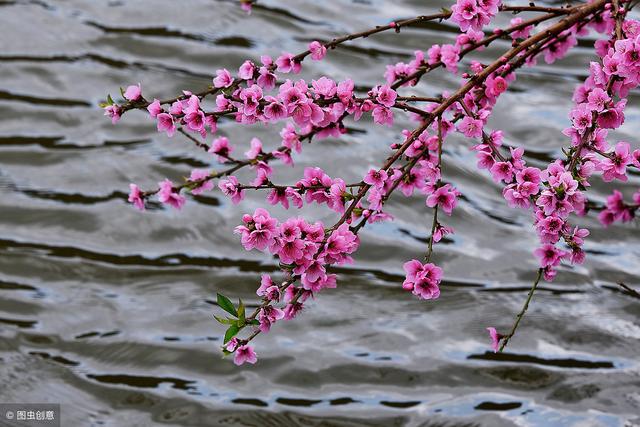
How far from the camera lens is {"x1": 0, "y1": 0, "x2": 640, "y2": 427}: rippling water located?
6.61 ft

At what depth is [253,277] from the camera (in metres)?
2.42

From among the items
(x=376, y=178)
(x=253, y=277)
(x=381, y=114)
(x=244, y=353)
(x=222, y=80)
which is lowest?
(x=244, y=353)

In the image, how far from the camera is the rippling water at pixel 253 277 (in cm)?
201

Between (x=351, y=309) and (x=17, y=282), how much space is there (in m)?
0.87

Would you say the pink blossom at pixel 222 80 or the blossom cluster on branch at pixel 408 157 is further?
the pink blossom at pixel 222 80

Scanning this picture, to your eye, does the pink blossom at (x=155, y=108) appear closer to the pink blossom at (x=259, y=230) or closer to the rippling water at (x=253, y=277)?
the pink blossom at (x=259, y=230)

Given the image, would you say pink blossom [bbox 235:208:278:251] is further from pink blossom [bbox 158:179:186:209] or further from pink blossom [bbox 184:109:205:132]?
pink blossom [bbox 158:179:186:209]

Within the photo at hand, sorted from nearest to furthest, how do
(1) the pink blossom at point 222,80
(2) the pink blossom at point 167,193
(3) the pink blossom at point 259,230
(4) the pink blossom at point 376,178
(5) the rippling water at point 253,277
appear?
1. (3) the pink blossom at point 259,230
2. (4) the pink blossom at point 376,178
3. (1) the pink blossom at point 222,80
4. (2) the pink blossom at point 167,193
5. (5) the rippling water at point 253,277

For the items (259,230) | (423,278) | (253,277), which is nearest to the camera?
(259,230)

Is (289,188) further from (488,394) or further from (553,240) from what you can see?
(488,394)

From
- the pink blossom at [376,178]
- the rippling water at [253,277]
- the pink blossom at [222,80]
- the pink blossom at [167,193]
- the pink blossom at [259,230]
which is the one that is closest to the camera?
the pink blossom at [259,230]

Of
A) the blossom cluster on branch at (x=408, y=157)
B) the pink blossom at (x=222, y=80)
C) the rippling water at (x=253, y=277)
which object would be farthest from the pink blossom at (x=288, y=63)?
the rippling water at (x=253, y=277)

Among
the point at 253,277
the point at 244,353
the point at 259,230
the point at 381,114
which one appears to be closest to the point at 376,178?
the point at 381,114

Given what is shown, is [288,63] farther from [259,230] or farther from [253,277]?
[253,277]
